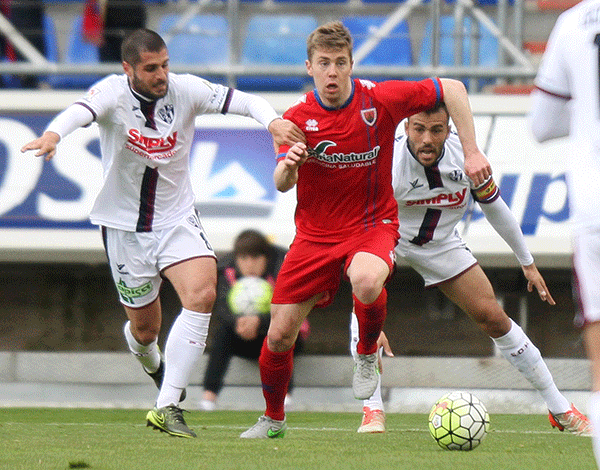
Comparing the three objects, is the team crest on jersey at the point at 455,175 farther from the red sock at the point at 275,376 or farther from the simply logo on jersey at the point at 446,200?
the red sock at the point at 275,376

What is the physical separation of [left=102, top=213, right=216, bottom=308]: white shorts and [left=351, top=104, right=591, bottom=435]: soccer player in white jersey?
1.20m

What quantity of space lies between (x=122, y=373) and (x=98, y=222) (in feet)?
14.8

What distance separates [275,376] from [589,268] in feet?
10.4

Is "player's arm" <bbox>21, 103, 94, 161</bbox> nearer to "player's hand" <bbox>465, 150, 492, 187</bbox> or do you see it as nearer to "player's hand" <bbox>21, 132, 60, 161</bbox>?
"player's hand" <bbox>21, 132, 60, 161</bbox>

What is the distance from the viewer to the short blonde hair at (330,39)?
229 inches

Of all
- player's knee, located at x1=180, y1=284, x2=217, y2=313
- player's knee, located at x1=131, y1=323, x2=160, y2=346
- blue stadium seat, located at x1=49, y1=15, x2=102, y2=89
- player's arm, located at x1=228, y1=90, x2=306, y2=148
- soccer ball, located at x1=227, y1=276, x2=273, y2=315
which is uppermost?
player's arm, located at x1=228, y1=90, x2=306, y2=148

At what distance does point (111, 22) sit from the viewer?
36.9ft

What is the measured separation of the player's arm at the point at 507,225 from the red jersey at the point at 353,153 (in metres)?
0.61

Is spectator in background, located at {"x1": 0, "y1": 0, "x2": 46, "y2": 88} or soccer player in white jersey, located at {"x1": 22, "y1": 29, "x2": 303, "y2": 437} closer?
soccer player in white jersey, located at {"x1": 22, "y1": 29, "x2": 303, "y2": 437}

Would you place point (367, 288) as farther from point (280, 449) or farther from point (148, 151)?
point (148, 151)

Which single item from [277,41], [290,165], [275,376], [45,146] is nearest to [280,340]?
[275,376]

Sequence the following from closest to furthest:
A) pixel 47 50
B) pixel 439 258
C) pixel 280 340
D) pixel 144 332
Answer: pixel 280 340 < pixel 439 258 < pixel 144 332 < pixel 47 50

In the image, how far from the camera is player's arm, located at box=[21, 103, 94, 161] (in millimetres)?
5410

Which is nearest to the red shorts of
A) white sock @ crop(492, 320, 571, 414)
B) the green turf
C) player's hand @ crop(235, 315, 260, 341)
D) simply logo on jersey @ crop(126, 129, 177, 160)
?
the green turf
